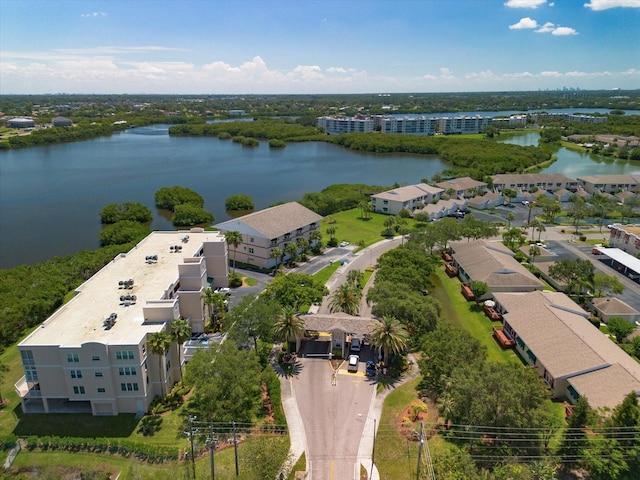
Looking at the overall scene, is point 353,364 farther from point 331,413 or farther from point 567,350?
point 567,350

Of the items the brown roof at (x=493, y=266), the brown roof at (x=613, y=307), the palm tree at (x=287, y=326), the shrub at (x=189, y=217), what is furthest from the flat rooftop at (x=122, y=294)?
the brown roof at (x=613, y=307)

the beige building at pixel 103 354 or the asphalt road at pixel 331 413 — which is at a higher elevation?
the beige building at pixel 103 354

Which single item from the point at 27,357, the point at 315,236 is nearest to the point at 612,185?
the point at 315,236

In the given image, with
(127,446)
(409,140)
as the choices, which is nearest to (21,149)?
(409,140)

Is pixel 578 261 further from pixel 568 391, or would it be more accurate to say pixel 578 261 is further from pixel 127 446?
pixel 127 446

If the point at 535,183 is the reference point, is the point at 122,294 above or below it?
above

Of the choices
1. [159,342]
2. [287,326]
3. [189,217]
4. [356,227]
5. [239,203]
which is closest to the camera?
[159,342]

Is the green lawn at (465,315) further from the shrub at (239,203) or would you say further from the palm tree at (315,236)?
the shrub at (239,203)
